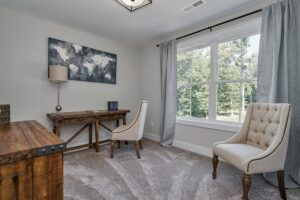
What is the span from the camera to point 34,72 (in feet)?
8.77

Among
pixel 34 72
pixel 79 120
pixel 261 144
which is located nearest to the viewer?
pixel 261 144

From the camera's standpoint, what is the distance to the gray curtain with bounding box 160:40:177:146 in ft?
10.7

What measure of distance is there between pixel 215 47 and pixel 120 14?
168 centimetres

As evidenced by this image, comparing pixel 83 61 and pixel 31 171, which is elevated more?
pixel 83 61

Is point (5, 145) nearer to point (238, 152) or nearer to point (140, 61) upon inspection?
point (238, 152)

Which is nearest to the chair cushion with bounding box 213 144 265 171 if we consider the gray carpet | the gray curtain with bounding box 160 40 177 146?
the gray carpet

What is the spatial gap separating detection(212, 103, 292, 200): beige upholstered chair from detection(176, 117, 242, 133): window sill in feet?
1.41

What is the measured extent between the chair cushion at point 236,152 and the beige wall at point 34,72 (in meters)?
2.55

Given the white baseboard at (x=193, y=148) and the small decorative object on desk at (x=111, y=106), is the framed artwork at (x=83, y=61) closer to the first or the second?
the small decorative object on desk at (x=111, y=106)

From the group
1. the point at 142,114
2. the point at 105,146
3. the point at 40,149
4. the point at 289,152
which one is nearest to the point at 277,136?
the point at 289,152

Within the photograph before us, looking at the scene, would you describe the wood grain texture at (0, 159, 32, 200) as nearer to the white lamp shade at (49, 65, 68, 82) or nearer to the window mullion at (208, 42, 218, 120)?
the white lamp shade at (49, 65, 68, 82)

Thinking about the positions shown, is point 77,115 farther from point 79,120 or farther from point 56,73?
point 56,73

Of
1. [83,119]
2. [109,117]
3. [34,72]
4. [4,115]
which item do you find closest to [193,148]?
[109,117]

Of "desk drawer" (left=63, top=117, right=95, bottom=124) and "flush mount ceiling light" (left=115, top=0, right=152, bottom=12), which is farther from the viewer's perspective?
"desk drawer" (left=63, top=117, right=95, bottom=124)
